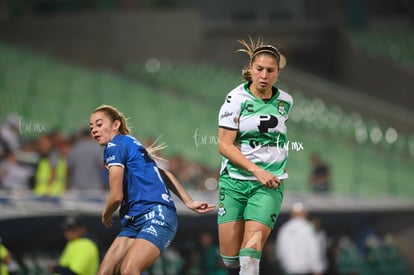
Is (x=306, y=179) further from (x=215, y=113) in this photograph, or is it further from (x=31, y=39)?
(x=31, y=39)

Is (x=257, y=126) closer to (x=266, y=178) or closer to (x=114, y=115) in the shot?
(x=266, y=178)

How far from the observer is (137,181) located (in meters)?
8.69

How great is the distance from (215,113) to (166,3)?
1237 centimetres

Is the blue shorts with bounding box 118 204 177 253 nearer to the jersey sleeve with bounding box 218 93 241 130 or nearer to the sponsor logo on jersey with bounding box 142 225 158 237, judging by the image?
the sponsor logo on jersey with bounding box 142 225 158 237

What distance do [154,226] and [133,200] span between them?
281 millimetres

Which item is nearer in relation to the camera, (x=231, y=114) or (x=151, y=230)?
(x=151, y=230)

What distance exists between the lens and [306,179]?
2033 centimetres

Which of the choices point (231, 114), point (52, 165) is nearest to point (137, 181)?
point (231, 114)

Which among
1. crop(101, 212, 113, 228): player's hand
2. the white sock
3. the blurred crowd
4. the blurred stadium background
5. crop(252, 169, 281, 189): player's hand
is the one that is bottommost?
the white sock

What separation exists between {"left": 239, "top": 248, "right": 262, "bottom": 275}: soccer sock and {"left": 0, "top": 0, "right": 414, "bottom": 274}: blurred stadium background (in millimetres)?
2133

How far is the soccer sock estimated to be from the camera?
8.46m

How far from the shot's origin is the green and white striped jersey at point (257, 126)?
8727 millimetres

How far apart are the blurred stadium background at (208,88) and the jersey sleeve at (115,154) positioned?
1908mm

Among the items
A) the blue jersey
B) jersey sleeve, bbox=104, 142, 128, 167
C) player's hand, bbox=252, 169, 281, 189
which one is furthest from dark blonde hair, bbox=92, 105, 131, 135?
player's hand, bbox=252, 169, 281, 189
